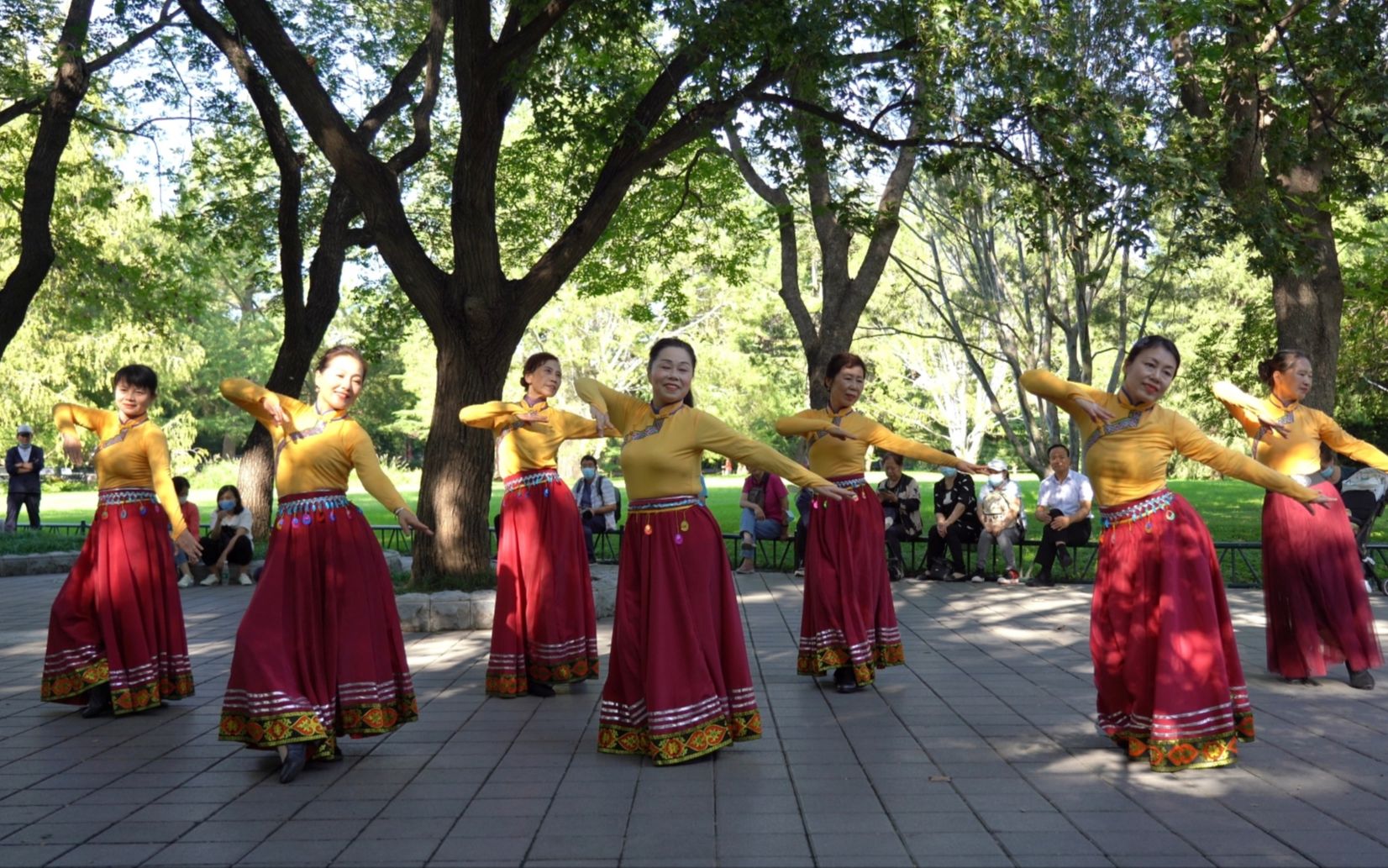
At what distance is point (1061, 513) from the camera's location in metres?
14.1

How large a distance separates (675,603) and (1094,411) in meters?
2.26

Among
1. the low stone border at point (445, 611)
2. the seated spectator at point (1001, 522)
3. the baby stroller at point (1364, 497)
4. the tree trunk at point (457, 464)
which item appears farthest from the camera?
the seated spectator at point (1001, 522)

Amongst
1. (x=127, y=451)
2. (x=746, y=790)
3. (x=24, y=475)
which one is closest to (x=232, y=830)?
(x=746, y=790)

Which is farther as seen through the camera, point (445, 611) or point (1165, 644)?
point (445, 611)

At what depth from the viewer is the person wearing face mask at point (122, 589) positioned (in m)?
7.34

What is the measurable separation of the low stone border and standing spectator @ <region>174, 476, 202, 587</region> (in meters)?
1.84

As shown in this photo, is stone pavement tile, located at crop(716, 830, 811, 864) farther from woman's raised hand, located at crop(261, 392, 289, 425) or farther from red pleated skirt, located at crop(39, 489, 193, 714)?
red pleated skirt, located at crop(39, 489, 193, 714)

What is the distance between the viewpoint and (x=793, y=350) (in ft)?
132

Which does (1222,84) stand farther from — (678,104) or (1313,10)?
(678,104)

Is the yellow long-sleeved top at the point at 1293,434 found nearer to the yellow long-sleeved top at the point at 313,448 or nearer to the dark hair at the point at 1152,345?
the dark hair at the point at 1152,345

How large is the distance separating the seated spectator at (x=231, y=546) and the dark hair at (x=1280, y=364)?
38.6 ft

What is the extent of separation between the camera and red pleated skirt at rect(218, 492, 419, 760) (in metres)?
5.87

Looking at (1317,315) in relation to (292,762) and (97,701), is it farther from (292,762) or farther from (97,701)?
(97,701)

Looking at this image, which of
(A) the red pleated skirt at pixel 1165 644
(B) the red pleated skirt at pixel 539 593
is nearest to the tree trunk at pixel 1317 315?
(A) the red pleated skirt at pixel 1165 644
